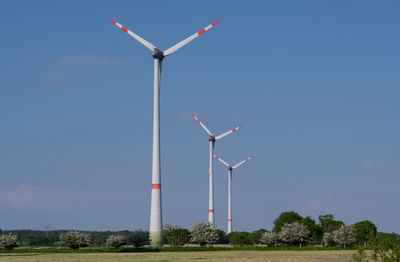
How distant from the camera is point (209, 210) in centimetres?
18512

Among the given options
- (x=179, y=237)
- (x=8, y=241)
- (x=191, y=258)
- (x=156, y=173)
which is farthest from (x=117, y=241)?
(x=191, y=258)

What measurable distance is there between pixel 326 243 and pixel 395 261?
116m

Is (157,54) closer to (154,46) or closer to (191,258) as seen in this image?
(154,46)

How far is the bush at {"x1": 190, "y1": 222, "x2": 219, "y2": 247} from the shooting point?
144 m

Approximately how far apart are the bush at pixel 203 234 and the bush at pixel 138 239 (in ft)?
70.4

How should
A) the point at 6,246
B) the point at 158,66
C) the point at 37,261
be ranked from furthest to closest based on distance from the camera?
the point at 6,246, the point at 158,66, the point at 37,261

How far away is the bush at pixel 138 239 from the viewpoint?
125 m

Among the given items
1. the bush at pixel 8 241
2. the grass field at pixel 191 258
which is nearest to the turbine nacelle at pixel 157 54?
the grass field at pixel 191 258

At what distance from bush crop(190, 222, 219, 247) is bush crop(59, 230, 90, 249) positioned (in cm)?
2978

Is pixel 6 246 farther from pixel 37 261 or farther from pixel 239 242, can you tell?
pixel 239 242

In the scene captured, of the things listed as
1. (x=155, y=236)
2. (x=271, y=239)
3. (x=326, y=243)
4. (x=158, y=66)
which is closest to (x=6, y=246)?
(x=155, y=236)

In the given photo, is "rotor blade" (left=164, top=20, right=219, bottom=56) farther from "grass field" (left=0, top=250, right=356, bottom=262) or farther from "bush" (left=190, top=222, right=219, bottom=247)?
"bush" (left=190, top=222, right=219, bottom=247)

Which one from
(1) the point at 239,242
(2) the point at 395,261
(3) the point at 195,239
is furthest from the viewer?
(1) the point at 239,242

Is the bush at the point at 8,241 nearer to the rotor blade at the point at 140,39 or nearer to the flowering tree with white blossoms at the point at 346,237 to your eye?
the rotor blade at the point at 140,39
